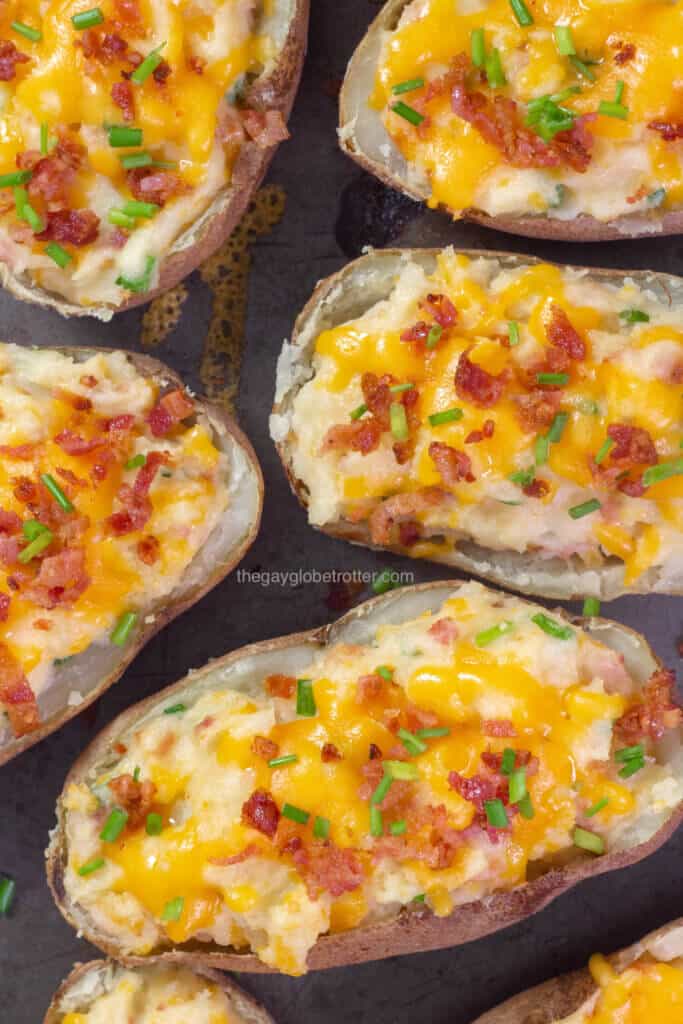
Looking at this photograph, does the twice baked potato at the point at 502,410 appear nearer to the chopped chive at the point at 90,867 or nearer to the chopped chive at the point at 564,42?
the chopped chive at the point at 564,42

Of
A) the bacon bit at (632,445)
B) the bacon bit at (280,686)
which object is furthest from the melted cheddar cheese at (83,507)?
the bacon bit at (632,445)

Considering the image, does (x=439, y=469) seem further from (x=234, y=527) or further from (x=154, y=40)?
(x=154, y=40)

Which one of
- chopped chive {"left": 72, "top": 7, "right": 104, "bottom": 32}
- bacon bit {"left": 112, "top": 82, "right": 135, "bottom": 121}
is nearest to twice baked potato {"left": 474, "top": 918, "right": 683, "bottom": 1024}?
bacon bit {"left": 112, "top": 82, "right": 135, "bottom": 121}

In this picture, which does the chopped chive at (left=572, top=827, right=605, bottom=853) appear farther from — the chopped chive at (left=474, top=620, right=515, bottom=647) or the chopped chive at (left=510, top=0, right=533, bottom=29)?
the chopped chive at (left=510, top=0, right=533, bottom=29)

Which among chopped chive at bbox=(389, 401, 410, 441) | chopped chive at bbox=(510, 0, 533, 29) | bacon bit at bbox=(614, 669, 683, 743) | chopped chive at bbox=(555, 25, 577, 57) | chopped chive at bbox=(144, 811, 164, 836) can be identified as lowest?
chopped chive at bbox=(144, 811, 164, 836)

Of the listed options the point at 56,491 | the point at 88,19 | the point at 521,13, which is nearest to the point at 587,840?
the point at 56,491

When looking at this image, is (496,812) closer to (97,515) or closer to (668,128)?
(97,515)
